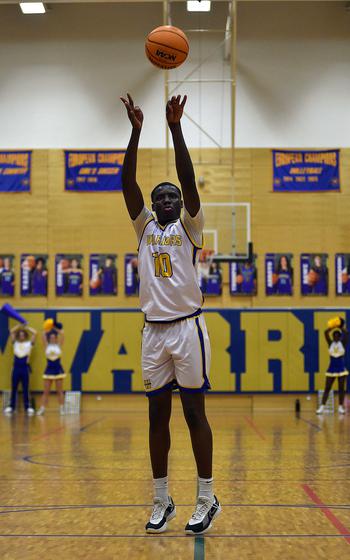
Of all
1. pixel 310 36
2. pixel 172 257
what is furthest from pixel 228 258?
pixel 172 257

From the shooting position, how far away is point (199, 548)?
158 inches

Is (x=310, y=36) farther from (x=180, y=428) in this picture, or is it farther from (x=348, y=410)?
(x=180, y=428)

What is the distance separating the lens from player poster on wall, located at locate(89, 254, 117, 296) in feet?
54.7

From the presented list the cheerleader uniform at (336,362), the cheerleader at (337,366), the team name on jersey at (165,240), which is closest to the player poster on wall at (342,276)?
the cheerleader at (337,366)

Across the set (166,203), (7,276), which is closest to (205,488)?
(166,203)

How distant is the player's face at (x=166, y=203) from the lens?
4859 millimetres

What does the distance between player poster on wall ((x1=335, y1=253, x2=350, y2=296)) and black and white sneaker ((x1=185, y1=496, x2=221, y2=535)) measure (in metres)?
12.5

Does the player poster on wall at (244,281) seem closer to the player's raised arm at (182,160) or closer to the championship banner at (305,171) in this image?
the championship banner at (305,171)

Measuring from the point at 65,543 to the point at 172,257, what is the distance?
1900mm

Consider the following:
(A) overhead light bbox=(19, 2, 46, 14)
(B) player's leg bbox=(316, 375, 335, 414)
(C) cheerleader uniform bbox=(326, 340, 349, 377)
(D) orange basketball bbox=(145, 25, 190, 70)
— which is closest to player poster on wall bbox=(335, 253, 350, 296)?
(C) cheerleader uniform bbox=(326, 340, 349, 377)

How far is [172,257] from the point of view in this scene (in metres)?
4.72

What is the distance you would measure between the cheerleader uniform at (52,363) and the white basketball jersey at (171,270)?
→ 36.8ft

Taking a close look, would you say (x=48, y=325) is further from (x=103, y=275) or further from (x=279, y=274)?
(x=279, y=274)

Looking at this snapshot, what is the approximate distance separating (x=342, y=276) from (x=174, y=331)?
12.5 meters
